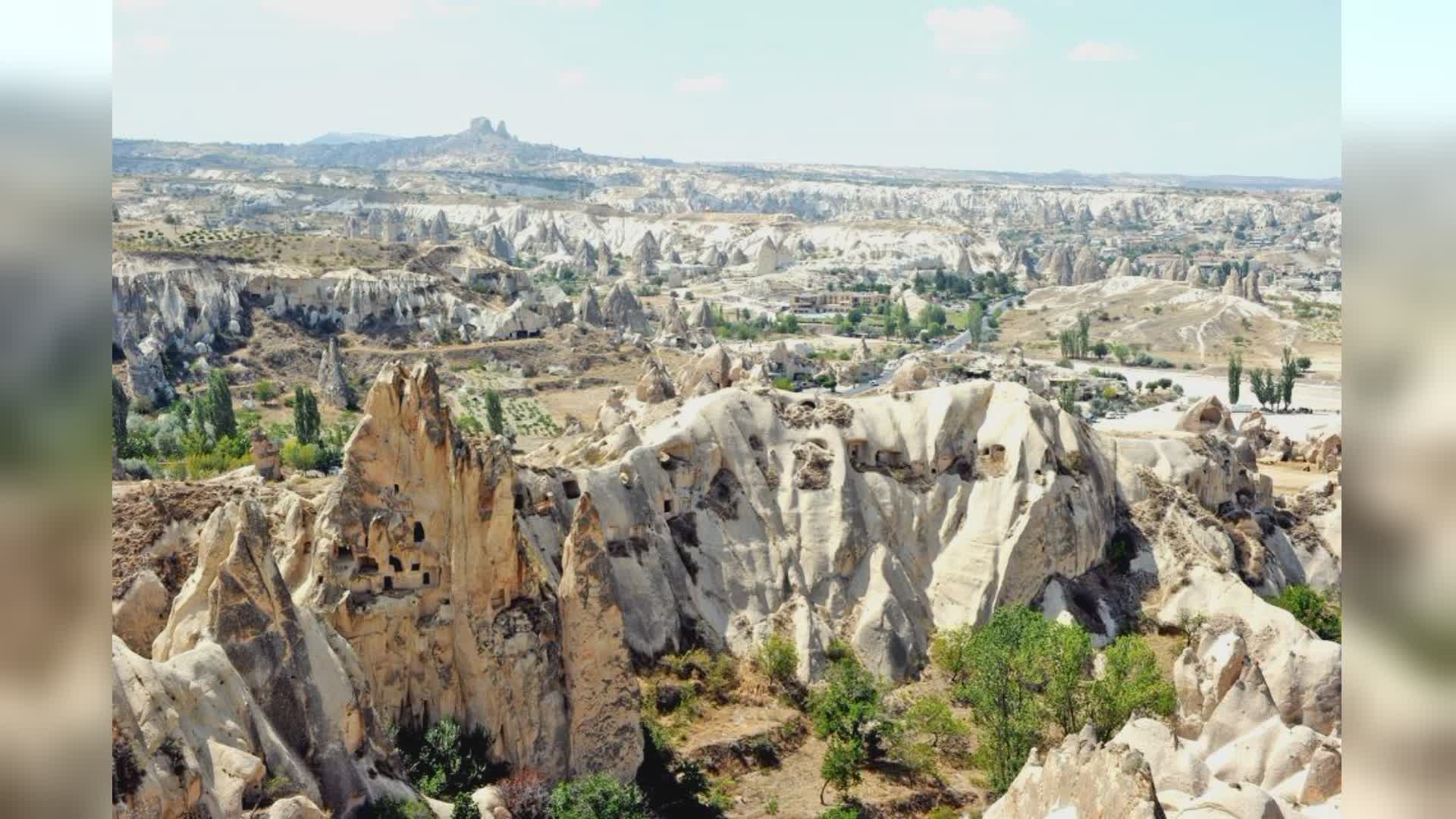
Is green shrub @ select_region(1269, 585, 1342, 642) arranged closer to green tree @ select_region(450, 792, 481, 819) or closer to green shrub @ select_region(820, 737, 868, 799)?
green shrub @ select_region(820, 737, 868, 799)

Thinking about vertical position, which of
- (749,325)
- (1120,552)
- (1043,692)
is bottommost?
(1043,692)

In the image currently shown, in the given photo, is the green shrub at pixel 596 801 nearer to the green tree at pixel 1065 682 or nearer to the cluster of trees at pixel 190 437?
the green tree at pixel 1065 682

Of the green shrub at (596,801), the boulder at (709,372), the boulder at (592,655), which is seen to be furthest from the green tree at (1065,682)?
the boulder at (709,372)

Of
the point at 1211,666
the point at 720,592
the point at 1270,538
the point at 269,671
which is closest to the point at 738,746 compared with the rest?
the point at 720,592

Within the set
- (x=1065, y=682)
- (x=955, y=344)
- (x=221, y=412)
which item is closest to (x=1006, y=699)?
(x=1065, y=682)

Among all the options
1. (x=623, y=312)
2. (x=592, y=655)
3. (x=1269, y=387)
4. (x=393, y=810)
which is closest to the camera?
(x=393, y=810)

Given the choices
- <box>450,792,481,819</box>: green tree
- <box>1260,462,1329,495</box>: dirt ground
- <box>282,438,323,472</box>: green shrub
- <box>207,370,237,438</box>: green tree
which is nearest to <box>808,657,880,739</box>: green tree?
<box>450,792,481,819</box>: green tree

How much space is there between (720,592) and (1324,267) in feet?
594

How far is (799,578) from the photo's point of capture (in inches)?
1499

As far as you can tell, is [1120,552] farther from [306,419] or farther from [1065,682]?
[306,419]

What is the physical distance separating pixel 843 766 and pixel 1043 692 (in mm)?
Result: 5835

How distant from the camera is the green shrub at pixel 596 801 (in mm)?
23047

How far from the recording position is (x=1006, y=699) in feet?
96.9
